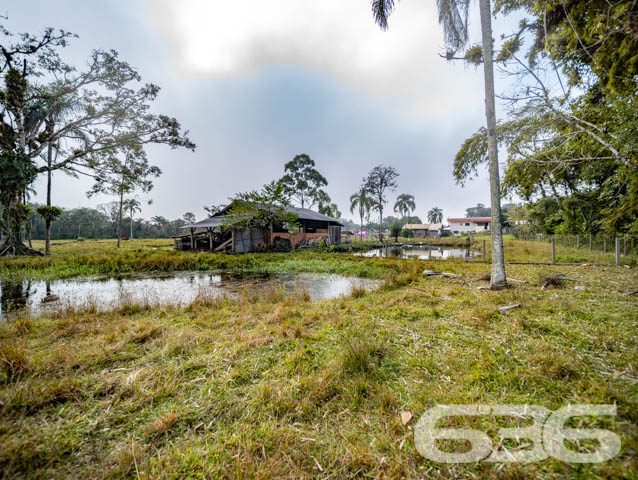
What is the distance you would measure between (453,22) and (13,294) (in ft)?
54.2

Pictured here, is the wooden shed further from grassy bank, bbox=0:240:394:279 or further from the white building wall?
the white building wall

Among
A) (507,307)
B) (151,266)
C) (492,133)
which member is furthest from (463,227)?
(151,266)

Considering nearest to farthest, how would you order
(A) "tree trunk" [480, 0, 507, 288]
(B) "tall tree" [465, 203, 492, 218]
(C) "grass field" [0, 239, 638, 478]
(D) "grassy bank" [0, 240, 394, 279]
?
(C) "grass field" [0, 239, 638, 478] < (A) "tree trunk" [480, 0, 507, 288] < (D) "grassy bank" [0, 240, 394, 279] < (B) "tall tree" [465, 203, 492, 218]

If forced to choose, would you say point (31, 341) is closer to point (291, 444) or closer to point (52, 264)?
point (291, 444)

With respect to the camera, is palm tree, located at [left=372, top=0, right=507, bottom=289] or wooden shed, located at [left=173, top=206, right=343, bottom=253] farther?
wooden shed, located at [left=173, top=206, right=343, bottom=253]

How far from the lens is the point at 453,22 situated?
7.21 metres

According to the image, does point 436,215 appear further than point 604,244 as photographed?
Yes

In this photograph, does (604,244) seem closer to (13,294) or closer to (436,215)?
(13,294)

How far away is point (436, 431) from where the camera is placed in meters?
1.77

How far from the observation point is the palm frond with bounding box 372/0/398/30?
657cm

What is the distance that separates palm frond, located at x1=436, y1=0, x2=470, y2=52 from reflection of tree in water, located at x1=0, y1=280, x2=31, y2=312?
48.3ft

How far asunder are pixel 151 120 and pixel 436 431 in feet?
72.8

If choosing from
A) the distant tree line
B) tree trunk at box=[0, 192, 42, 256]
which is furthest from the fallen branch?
the distant tree line

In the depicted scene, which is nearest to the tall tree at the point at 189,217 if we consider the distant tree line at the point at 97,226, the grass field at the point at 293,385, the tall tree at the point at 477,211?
the distant tree line at the point at 97,226
